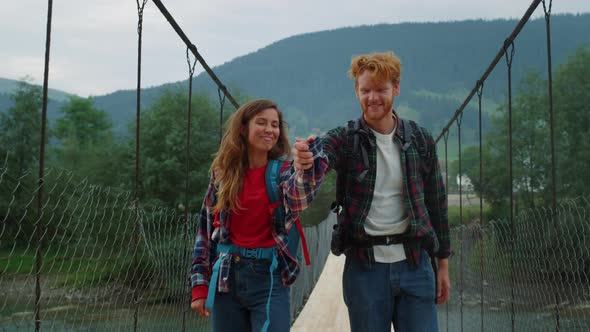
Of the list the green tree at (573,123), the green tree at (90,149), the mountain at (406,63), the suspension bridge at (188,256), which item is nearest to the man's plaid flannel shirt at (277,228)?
the suspension bridge at (188,256)

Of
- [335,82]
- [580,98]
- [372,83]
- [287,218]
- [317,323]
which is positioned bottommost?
[317,323]

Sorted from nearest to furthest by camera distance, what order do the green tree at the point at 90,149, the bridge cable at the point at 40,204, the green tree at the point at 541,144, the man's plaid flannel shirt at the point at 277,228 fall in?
the bridge cable at the point at 40,204 < the man's plaid flannel shirt at the point at 277,228 < the green tree at the point at 541,144 < the green tree at the point at 90,149

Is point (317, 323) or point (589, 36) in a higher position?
point (589, 36)

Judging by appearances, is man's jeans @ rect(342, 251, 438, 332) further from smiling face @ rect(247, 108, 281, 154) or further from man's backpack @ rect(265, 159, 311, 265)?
smiling face @ rect(247, 108, 281, 154)

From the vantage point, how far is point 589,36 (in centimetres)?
9394

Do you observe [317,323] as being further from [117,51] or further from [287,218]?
[117,51]

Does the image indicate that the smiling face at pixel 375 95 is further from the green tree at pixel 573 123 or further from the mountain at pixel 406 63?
the mountain at pixel 406 63

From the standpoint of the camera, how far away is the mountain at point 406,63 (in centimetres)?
9269

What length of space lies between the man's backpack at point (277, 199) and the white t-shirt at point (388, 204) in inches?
6.4

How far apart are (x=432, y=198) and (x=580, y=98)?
20927 mm

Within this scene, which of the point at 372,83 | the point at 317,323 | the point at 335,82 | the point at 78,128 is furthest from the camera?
the point at 335,82

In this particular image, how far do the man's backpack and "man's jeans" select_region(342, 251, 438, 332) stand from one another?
14 centimetres

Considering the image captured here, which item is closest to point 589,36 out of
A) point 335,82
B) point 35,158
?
point 335,82

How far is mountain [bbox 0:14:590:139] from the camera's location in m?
92.7
